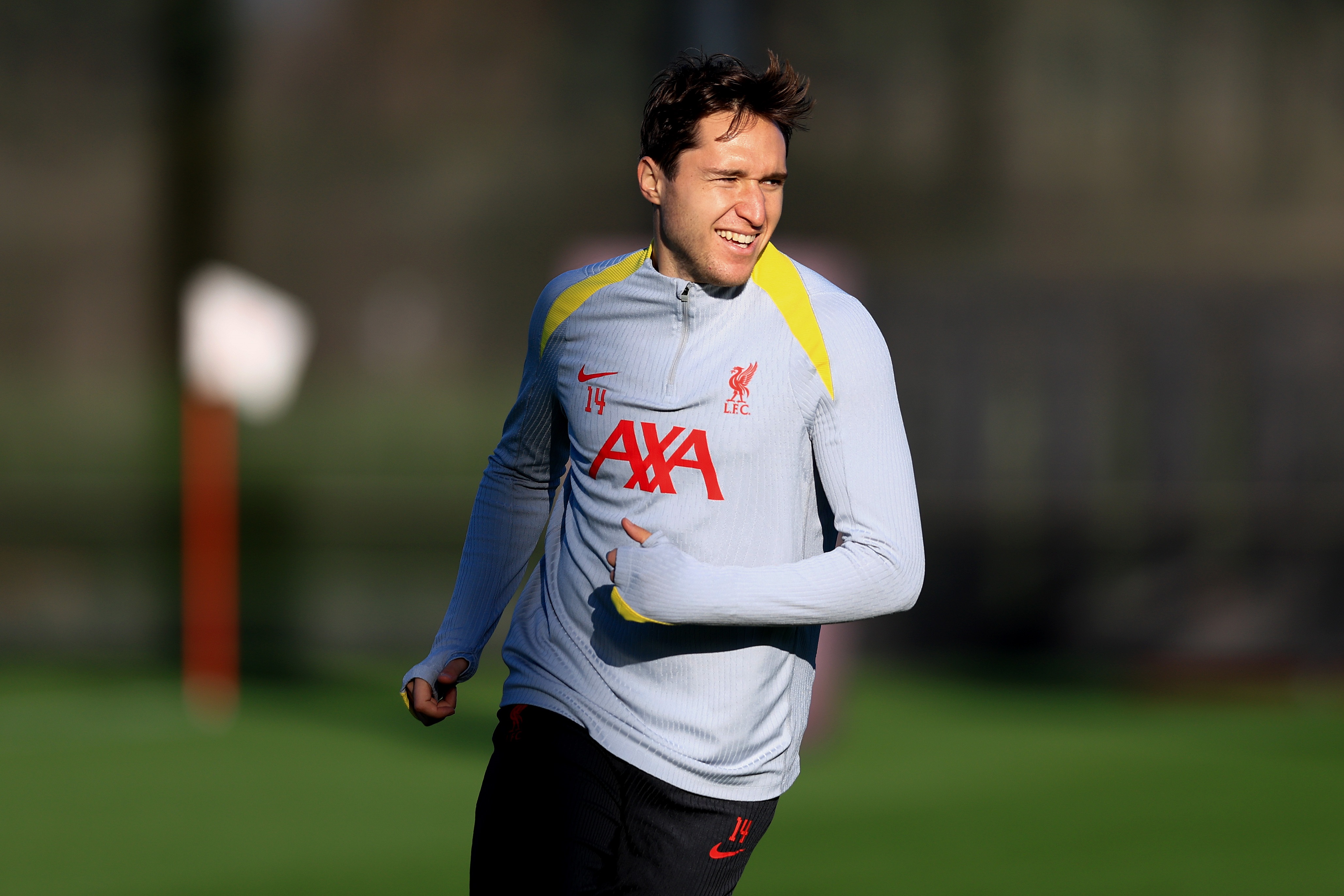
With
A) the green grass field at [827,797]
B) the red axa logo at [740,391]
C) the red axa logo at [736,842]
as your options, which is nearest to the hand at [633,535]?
the red axa logo at [740,391]

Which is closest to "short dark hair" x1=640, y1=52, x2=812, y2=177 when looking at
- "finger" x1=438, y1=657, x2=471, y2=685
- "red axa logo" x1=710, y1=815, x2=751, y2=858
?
"finger" x1=438, y1=657, x2=471, y2=685

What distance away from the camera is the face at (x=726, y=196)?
2.19 m

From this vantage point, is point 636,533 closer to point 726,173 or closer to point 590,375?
point 590,375

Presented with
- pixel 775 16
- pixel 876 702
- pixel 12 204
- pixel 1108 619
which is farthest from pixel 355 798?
pixel 12 204

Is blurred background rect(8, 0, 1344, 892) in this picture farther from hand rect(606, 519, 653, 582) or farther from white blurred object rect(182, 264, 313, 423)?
hand rect(606, 519, 653, 582)

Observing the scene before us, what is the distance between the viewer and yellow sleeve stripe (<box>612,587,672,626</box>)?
2.09 meters

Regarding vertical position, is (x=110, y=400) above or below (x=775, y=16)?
below

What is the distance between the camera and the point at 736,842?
2305mm

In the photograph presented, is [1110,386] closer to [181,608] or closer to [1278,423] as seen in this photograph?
[1278,423]

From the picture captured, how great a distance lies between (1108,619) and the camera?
10.5 metres

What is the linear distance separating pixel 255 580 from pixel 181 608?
178 centimetres

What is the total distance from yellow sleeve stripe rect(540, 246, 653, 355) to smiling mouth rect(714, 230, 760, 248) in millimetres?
216

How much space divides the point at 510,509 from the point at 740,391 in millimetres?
568

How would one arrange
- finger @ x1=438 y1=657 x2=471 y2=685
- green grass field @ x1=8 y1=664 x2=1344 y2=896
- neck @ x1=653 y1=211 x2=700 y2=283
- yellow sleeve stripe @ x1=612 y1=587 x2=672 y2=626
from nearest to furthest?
1. yellow sleeve stripe @ x1=612 y1=587 x2=672 y2=626
2. neck @ x1=653 y1=211 x2=700 y2=283
3. finger @ x1=438 y1=657 x2=471 y2=685
4. green grass field @ x1=8 y1=664 x2=1344 y2=896
